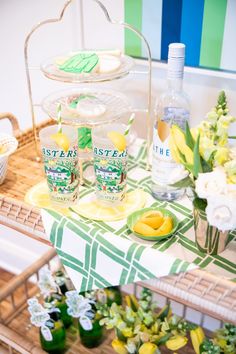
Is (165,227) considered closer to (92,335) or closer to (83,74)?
(83,74)

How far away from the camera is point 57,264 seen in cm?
187

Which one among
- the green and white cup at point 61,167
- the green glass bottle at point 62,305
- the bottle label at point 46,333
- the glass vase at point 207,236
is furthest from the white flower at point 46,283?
the glass vase at point 207,236

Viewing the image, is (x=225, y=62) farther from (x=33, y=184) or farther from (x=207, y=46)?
(x=33, y=184)

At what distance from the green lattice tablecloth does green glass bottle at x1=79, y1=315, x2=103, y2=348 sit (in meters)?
0.48

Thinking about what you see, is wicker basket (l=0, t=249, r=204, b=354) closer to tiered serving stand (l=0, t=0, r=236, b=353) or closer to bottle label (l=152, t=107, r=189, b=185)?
tiered serving stand (l=0, t=0, r=236, b=353)

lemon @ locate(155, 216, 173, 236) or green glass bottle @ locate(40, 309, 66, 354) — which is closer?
lemon @ locate(155, 216, 173, 236)

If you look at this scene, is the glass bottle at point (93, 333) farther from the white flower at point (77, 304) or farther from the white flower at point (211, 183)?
the white flower at point (211, 183)

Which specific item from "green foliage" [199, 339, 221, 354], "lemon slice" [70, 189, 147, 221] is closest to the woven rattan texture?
"lemon slice" [70, 189, 147, 221]

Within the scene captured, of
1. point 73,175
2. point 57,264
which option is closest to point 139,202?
point 73,175

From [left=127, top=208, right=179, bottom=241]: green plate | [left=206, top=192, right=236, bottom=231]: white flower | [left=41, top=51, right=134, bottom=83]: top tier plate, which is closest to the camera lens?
[left=206, top=192, right=236, bottom=231]: white flower

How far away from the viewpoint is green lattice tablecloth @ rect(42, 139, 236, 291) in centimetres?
91

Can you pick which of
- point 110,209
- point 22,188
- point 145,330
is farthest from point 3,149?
point 145,330

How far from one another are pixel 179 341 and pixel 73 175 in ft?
2.12

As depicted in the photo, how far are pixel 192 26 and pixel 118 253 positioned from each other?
71 cm
